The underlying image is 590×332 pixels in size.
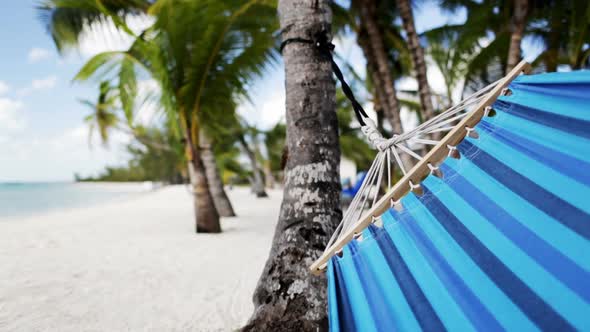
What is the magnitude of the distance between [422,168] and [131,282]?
270 cm

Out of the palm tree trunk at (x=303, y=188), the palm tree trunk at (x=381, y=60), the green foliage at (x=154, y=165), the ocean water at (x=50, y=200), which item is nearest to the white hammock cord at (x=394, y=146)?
the palm tree trunk at (x=303, y=188)

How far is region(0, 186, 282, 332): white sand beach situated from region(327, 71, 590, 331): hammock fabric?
1330 mm

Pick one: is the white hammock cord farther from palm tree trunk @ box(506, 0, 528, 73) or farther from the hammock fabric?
palm tree trunk @ box(506, 0, 528, 73)

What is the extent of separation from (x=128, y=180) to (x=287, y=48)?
137 ft

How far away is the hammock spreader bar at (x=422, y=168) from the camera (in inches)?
45.6

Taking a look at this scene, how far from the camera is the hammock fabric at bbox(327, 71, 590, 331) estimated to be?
2.65 feet

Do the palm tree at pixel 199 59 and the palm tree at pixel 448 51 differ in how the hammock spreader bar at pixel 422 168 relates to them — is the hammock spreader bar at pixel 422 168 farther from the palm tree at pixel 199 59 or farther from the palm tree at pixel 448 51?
the palm tree at pixel 448 51

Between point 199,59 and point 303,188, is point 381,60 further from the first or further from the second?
point 303,188

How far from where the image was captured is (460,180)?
110 cm

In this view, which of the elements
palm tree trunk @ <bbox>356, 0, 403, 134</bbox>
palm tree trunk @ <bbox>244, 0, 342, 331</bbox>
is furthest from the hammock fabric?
palm tree trunk @ <bbox>356, 0, 403, 134</bbox>

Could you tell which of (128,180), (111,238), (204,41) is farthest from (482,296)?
(128,180)

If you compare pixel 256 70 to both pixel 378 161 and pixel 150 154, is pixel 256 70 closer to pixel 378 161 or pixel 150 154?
pixel 378 161

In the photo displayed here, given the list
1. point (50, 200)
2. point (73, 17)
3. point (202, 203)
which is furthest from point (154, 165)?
point (202, 203)

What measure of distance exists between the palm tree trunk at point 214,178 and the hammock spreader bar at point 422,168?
19.3ft
